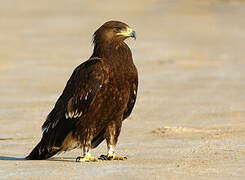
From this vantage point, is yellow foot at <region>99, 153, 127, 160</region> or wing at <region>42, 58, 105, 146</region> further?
yellow foot at <region>99, 153, 127, 160</region>

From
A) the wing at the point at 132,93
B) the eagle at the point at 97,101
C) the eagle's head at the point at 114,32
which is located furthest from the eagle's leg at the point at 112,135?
the eagle's head at the point at 114,32

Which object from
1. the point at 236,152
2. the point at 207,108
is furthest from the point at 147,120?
the point at 236,152

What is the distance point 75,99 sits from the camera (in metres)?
9.27

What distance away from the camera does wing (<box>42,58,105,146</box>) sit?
29.9 ft

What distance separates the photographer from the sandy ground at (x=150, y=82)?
28.7 ft

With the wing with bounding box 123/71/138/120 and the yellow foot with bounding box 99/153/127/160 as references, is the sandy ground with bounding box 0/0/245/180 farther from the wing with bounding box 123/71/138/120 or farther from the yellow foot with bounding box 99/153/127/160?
the wing with bounding box 123/71/138/120

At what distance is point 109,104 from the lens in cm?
922

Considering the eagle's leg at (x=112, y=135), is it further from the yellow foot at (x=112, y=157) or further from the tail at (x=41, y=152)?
the tail at (x=41, y=152)

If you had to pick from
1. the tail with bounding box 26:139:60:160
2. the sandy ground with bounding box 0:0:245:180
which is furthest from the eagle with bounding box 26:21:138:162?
the sandy ground with bounding box 0:0:245:180

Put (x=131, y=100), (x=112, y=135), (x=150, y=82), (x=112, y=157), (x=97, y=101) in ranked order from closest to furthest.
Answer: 1. (x=97, y=101)
2. (x=112, y=157)
3. (x=112, y=135)
4. (x=131, y=100)
5. (x=150, y=82)

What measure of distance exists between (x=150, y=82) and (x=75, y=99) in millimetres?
8713

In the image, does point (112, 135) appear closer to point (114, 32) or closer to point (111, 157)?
point (111, 157)

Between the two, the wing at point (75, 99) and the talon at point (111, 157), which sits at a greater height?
the wing at point (75, 99)

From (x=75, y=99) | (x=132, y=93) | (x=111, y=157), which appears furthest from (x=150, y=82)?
(x=75, y=99)
